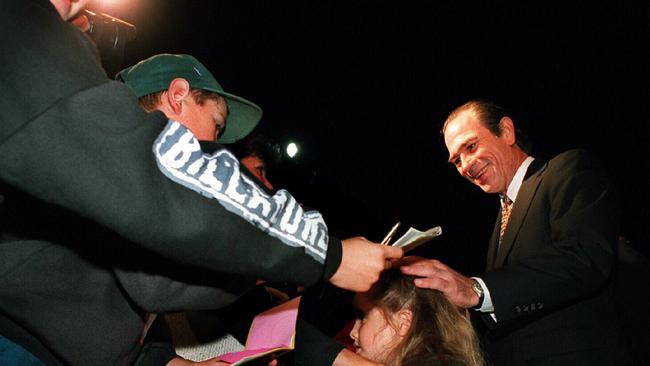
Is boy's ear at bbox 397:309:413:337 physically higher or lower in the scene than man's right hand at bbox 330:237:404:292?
lower

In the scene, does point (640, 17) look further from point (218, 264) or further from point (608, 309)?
point (218, 264)

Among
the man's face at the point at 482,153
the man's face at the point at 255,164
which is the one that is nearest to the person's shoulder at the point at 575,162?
the man's face at the point at 482,153

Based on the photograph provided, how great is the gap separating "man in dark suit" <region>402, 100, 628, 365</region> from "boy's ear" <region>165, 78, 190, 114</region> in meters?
0.94

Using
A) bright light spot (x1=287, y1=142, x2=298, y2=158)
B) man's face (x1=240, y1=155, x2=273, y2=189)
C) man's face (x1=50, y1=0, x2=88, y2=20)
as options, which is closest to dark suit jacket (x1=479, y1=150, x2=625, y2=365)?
man's face (x1=50, y1=0, x2=88, y2=20)

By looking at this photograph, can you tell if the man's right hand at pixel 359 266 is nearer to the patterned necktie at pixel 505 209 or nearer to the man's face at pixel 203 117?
the man's face at pixel 203 117

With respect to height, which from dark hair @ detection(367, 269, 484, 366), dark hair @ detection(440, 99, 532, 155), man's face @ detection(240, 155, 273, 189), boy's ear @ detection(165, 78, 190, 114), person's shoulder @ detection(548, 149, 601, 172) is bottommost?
man's face @ detection(240, 155, 273, 189)

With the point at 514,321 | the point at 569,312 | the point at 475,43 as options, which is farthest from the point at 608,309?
the point at 475,43

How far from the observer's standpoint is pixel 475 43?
15.2 feet

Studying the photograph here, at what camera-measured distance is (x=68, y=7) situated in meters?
0.90

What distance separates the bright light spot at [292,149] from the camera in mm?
6609

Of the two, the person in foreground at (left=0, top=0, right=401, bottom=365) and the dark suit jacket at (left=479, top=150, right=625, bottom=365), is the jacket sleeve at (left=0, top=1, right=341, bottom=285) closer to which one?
the person in foreground at (left=0, top=0, right=401, bottom=365)

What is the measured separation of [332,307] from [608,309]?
2056 mm

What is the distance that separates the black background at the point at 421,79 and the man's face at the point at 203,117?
1923mm

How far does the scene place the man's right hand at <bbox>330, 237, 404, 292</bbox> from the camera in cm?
94
